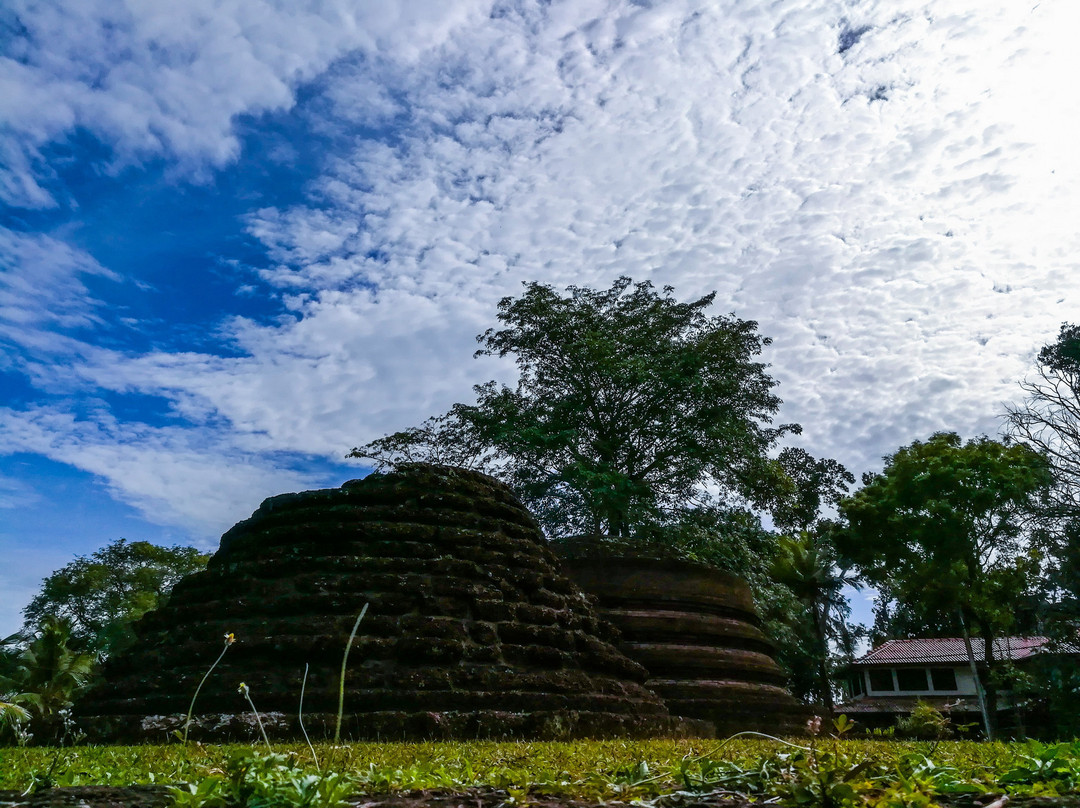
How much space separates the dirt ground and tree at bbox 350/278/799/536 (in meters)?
16.2

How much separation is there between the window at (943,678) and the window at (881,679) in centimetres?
157

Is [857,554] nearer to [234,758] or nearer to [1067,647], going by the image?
[1067,647]

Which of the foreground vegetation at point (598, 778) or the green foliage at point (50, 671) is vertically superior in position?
the green foliage at point (50, 671)

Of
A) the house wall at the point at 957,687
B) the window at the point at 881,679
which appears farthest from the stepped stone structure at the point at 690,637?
the window at the point at 881,679

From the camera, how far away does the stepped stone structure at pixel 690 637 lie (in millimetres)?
10000

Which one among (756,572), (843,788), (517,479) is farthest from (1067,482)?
(843,788)

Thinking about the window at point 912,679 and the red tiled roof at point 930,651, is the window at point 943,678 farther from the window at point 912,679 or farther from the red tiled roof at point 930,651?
the red tiled roof at point 930,651

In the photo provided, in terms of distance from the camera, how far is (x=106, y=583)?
98.7 feet

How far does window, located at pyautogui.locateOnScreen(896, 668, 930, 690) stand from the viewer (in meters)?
30.2

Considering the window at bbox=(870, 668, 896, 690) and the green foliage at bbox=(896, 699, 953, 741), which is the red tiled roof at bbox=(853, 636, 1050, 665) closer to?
the window at bbox=(870, 668, 896, 690)

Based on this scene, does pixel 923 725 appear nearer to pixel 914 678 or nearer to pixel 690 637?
pixel 914 678

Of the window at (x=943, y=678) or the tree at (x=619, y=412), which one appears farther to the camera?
the window at (x=943, y=678)

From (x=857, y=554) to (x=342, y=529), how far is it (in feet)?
65.2

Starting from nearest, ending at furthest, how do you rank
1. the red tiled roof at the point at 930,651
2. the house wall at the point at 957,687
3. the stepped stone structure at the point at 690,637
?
the stepped stone structure at the point at 690,637 → the house wall at the point at 957,687 → the red tiled roof at the point at 930,651
